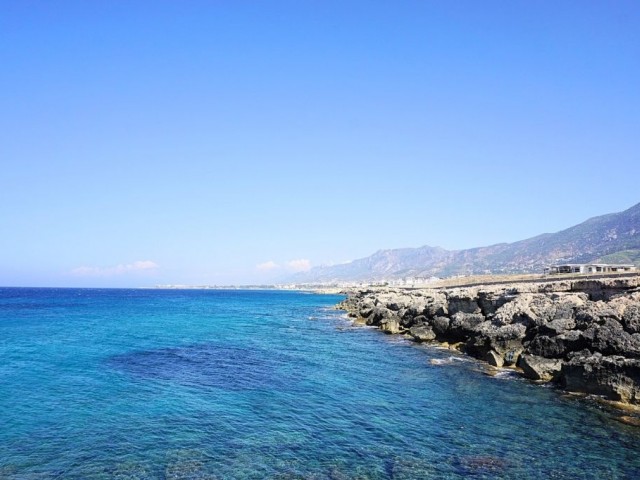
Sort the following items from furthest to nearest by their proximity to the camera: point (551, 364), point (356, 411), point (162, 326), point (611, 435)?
1. point (162, 326)
2. point (551, 364)
3. point (356, 411)
4. point (611, 435)

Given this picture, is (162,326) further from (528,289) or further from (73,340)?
(528,289)

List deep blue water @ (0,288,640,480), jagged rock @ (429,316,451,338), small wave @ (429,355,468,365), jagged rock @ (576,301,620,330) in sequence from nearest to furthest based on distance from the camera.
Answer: deep blue water @ (0,288,640,480) < jagged rock @ (576,301,620,330) < small wave @ (429,355,468,365) < jagged rock @ (429,316,451,338)

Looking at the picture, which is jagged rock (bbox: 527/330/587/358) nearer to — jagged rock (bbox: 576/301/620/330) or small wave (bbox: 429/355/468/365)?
jagged rock (bbox: 576/301/620/330)

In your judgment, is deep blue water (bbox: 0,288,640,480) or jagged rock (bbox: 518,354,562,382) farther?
jagged rock (bbox: 518,354,562,382)

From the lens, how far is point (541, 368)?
25828 millimetres

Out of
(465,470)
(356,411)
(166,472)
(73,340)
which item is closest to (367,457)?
(465,470)

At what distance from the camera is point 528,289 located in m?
39.6

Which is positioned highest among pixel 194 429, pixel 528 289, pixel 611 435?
pixel 528 289

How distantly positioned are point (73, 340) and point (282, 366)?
24408mm

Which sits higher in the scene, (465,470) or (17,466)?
(17,466)

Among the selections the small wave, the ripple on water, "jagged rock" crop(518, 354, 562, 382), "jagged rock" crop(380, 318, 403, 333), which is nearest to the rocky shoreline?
"jagged rock" crop(518, 354, 562, 382)

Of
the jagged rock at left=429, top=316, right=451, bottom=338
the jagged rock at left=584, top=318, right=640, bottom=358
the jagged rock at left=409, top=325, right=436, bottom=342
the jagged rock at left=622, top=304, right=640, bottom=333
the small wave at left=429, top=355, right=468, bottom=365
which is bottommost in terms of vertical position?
the small wave at left=429, top=355, right=468, bottom=365

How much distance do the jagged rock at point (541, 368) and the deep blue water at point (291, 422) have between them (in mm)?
1022

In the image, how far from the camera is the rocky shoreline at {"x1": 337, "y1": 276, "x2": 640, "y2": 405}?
22.0 meters
